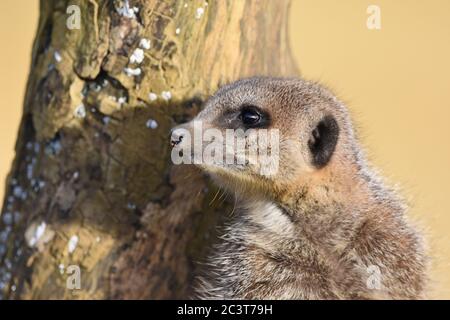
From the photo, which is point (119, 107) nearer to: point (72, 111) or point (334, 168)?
point (72, 111)

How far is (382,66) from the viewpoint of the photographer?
32.5 ft

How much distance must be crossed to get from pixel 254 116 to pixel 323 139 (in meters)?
0.42

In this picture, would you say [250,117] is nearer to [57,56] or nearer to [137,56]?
[137,56]

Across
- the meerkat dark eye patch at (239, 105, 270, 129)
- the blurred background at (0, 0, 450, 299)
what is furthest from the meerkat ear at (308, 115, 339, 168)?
the blurred background at (0, 0, 450, 299)

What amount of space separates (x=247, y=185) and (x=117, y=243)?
3.23 ft

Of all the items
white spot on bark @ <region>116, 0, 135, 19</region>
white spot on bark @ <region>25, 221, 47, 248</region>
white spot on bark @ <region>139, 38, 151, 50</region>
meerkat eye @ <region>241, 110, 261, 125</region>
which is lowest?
white spot on bark @ <region>25, 221, 47, 248</region>

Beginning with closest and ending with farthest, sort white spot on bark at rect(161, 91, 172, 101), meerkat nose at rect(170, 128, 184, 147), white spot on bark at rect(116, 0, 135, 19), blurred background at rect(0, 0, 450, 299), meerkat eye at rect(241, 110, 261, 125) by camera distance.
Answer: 1. meerkat nose at rect(170, 128, 184, 147)
2. meerkat eye at rect(241, 110, 261, 125)
3. white spot on bark at rect(116, 0, 135, 19)
4. white spot on bark at rect(161, 91, 172, 101)
5. blurred background at rect(0, 0, 450, 299)

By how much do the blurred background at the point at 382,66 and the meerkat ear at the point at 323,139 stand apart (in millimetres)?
4606

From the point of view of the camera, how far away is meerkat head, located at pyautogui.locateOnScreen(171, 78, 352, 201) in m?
4.11

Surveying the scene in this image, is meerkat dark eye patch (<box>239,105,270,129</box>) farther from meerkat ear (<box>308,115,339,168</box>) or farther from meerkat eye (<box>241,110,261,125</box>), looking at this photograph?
meerkat ear (<box>308,115,339,168</box>)

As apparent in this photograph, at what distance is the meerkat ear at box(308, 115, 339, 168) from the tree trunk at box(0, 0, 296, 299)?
84cm

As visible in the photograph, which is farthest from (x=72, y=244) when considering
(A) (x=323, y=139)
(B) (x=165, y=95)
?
(A) (x=323, y=139)

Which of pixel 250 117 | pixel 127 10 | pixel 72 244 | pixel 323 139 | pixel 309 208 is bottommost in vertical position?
pixel 72 244

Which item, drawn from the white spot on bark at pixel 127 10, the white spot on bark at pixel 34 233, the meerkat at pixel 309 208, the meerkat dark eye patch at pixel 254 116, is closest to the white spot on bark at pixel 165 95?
the meerkat at pixel 309 208
